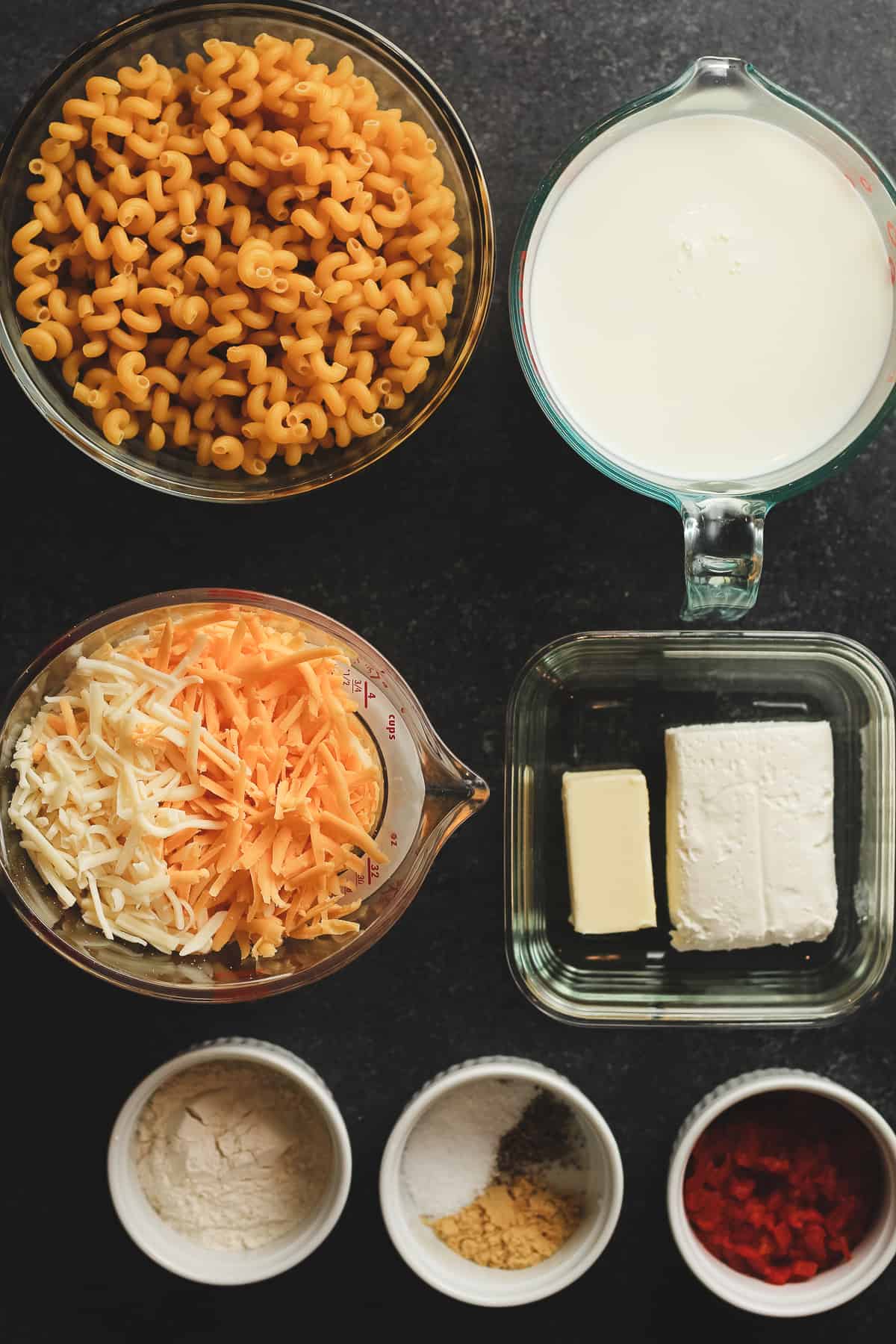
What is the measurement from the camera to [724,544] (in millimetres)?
1120

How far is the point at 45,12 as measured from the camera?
1269 millimetres

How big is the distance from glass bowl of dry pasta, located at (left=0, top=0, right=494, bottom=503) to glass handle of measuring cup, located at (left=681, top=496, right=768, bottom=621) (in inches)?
12.1

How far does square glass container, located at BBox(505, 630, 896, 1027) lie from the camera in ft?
4.42

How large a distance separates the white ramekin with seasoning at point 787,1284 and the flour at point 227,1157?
1.40 feet

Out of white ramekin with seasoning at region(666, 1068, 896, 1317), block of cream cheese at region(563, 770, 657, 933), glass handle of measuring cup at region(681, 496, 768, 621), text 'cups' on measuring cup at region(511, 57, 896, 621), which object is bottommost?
white ramekin with seasoning at region(666, 1068, 896, 1317)

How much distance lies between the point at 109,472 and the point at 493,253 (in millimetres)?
521

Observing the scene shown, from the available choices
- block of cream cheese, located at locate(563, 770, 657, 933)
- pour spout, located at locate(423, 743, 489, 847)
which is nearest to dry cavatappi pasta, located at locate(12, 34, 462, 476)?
pour spout, located at locate(423, 743, 489, 847)

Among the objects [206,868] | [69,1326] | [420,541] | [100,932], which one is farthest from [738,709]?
[69,1326]

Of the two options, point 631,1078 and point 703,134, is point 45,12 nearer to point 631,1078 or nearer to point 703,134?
point 703,134

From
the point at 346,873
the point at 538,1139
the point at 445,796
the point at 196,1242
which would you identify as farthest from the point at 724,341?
the point at 196,1242

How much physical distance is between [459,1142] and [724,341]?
98 cm

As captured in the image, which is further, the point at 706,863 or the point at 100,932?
the point at 706,863

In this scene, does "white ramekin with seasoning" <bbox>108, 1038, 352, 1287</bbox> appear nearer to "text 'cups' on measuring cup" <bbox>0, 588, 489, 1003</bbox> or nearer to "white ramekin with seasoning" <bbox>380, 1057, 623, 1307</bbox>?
"white ramekin with seasoning" <bbox>380, 1057, 623, 1307</bbox>

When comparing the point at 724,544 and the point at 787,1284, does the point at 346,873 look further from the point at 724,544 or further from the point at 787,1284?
the point at 787,1284
